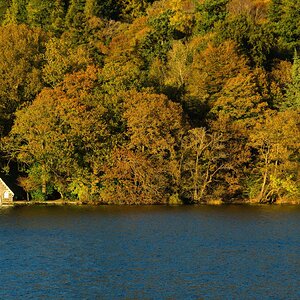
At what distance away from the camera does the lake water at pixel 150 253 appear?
39344 millimetres

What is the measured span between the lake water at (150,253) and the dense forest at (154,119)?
28.4ft

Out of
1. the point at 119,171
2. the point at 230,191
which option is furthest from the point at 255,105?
the point at 119,171

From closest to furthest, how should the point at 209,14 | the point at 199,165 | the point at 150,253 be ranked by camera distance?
1. the point at 150,253
2. the point at 199,165
3. the point at 209,14

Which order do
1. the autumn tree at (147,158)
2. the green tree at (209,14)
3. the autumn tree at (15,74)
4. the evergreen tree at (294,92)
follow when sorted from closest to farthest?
the autumn tree at (147,158) < the autumn tree at (15,74) < the evergreen tree at (294,92) < the green tree at (209,14)

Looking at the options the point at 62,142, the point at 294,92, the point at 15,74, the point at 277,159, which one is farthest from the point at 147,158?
the point at 294,92

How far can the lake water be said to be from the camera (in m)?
39.3

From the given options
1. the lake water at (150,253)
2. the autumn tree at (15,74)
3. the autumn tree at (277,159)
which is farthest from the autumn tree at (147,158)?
the autumn tree at (15,74)

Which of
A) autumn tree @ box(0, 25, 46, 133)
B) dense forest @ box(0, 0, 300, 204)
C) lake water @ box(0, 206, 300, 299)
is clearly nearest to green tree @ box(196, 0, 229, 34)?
dense forest @ box(0, 0, 300, 204)

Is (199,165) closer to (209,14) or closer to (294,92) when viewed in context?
(294,92)

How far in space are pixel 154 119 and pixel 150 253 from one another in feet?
117

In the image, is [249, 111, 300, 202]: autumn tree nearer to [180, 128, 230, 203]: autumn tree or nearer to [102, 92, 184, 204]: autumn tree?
[180, 128, 230, 203]: autumn tree

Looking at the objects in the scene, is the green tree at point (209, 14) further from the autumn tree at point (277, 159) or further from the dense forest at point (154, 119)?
the autumn tree at point (277, 159)

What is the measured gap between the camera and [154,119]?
84.4 metres

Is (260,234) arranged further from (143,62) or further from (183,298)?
(143,62)
